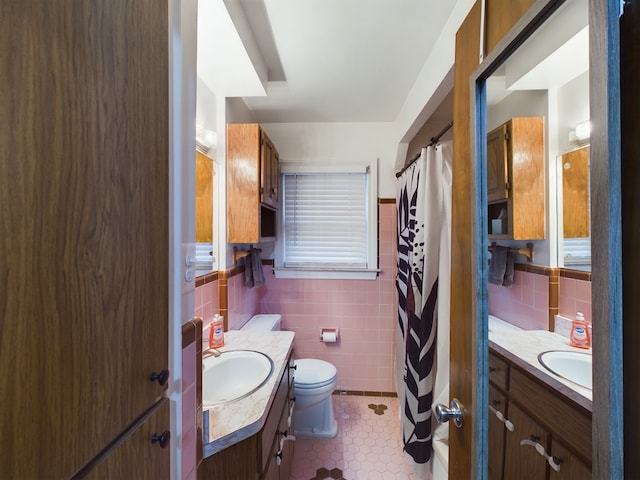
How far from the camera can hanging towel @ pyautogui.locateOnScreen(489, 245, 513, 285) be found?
2.27 feet

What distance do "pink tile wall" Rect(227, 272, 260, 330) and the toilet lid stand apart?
0.57 m

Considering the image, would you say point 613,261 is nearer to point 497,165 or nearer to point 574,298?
point 574,298

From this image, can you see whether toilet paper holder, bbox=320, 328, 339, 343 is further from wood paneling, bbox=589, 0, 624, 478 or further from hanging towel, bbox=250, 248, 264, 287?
wood paneling, bbox=589, 0, 624, 478

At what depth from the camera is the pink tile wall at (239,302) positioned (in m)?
1.77

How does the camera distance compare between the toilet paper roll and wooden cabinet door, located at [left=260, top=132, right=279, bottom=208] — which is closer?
wooden cabinet door, located at [left=260, top=132, right=279, bottom=208]

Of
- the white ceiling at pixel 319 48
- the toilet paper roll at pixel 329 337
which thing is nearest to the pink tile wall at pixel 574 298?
the white ceiling at pixel 319 48

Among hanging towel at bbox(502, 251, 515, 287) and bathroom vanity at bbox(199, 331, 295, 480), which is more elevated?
hanging towel at bbox(502, 251, 515, 287)

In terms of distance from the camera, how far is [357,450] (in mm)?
1799

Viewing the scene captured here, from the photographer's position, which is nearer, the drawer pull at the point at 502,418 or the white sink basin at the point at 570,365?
the white sink basin at the point at 570,365

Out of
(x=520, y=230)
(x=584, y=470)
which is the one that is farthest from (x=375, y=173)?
(x=584, y=470)

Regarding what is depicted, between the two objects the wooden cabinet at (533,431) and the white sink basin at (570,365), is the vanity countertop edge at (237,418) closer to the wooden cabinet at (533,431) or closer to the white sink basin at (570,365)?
the wooden cabinet at (533,431)

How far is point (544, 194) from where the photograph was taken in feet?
1.88

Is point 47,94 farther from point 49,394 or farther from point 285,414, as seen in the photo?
point 285,414

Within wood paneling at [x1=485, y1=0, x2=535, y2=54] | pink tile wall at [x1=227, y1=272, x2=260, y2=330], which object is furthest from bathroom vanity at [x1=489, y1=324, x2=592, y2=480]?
pink tile wall at [x1=227, y1=272, x2=260, y2=330]
